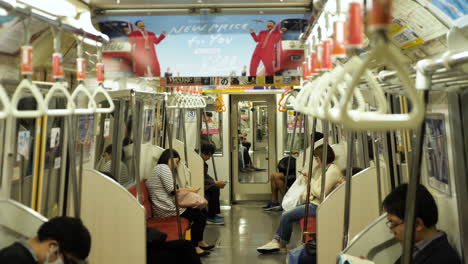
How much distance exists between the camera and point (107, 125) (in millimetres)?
4379

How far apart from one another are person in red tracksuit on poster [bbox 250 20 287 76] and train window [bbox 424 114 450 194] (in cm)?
161

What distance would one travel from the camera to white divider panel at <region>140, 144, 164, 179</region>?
5.49 m

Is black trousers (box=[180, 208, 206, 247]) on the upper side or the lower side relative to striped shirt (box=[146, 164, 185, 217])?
lower

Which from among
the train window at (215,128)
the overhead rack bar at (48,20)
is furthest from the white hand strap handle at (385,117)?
the train window at (215,128)

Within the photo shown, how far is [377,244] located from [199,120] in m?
4.94

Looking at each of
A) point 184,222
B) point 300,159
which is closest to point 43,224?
point 184,222

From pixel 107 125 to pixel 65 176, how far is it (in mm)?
1052

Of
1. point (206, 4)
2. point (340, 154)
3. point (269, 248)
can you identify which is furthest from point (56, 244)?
point (340, 154)

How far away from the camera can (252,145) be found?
8930 millimetres

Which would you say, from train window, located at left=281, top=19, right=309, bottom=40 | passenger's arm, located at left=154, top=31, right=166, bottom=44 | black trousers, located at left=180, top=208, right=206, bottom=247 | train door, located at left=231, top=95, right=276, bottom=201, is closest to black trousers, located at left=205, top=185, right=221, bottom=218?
train door, located at left=231, top=95, right=276, bottom=201

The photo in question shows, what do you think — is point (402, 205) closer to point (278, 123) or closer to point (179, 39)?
point (179, 39)

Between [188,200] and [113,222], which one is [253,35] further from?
[188,200]

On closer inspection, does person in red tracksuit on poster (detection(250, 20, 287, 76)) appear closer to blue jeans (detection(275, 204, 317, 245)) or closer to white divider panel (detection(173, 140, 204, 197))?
blue jeans (detection(275, 204, 317, 245))

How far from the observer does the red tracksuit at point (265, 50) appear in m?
4.04
